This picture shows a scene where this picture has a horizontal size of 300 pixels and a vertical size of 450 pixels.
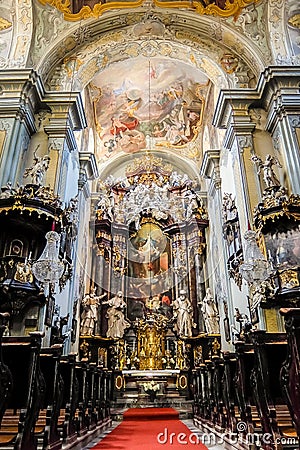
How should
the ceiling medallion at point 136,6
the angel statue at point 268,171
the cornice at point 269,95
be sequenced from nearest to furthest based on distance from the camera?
the angel statue at point 268,171
the cornice at point 269,95
the ceiling medallion at point 136,6

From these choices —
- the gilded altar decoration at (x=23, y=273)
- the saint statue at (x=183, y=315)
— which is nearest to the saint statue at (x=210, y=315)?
the saint statue at (x=183, y=315)

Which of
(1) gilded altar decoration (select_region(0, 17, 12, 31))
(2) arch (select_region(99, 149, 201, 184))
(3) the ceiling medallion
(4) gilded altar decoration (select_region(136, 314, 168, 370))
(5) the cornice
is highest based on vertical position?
(3) the ceiling medallion

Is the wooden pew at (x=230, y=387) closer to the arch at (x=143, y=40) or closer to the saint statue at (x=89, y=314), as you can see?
the saint statue at (x=89, y=314)

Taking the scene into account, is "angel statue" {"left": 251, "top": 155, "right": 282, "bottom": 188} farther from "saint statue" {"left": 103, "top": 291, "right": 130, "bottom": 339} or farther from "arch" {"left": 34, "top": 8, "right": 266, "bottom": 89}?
"saint statue" {"left": 103, "top": 291, "right": 130, "bottom": 339}

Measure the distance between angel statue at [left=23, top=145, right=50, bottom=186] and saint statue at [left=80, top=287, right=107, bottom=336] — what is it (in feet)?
17.2

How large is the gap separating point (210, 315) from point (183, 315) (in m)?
1.02

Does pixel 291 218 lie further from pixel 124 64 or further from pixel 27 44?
pixel 124 64

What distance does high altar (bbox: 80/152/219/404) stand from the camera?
12312 millimetres

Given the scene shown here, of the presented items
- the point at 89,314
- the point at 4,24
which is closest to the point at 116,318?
the point at 89,314

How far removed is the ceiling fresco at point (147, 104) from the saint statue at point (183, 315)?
254 inches

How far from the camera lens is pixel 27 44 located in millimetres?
10023

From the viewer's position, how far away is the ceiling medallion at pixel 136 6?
10562mm

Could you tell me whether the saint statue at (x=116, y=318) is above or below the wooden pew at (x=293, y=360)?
above

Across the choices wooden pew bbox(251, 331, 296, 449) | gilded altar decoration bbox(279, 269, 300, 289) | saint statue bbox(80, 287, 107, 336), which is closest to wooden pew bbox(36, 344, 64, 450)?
wooden pew bbox(251, 331, 296, 449)
